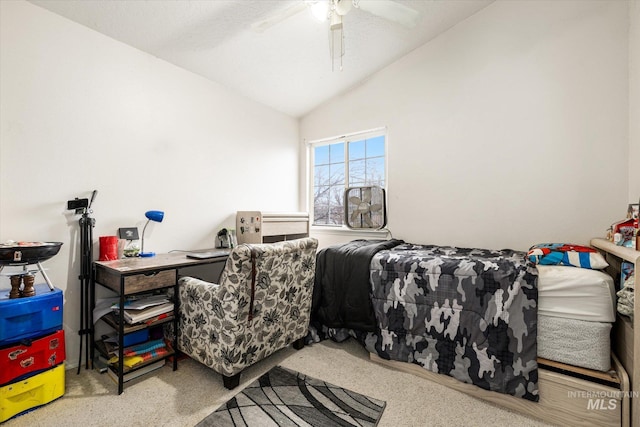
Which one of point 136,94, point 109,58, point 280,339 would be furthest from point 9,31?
point 280,339

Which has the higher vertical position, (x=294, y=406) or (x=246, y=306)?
(x=246, y=306)

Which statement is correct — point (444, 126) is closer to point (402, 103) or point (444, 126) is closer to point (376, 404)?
point (402, 103)

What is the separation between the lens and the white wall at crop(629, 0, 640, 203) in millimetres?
1941

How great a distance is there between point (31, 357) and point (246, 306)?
1197 millimetres

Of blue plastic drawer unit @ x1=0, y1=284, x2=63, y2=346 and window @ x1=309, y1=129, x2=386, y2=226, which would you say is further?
window @ x1=309, y1=129, x2=386, y2=226

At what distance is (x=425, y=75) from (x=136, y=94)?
2718mm

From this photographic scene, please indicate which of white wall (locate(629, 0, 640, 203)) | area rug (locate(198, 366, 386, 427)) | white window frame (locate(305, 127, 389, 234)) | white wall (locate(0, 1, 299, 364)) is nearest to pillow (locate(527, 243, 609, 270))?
white wall (locate(629, 0, 640, 203))

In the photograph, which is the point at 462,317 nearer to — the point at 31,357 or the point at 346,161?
the point at 346,161

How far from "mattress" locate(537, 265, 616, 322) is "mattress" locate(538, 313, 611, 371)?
1.3 inches

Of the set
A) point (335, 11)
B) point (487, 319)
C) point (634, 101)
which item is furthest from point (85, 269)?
point (634, 101)

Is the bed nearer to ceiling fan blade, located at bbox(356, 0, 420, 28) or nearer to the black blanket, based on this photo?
the black blanket

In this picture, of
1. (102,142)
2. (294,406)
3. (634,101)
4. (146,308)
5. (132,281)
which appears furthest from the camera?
(102,142)

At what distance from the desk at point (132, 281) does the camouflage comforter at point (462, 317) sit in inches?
56.1

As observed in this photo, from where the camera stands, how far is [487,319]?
1742mm
